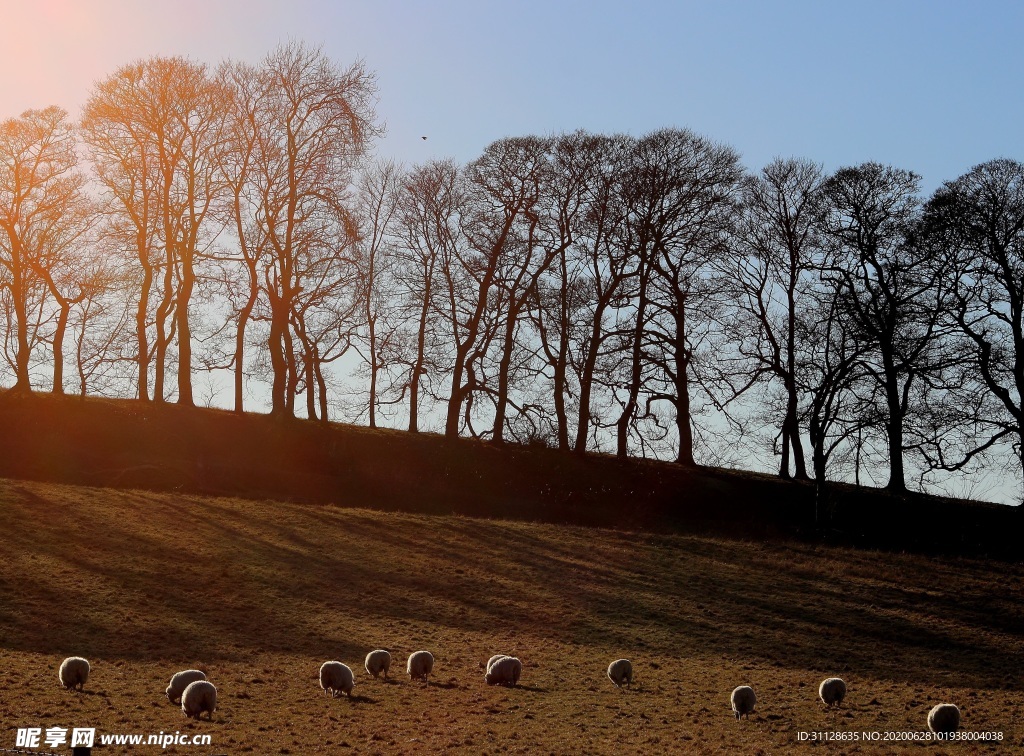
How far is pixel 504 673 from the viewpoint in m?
15.6

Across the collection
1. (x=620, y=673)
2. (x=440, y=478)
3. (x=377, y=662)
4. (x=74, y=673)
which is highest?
(x=440, y=478)

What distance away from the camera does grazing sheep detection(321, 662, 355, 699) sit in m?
14.2

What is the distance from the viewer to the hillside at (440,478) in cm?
3528

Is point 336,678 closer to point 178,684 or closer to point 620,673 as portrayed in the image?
point 178,684

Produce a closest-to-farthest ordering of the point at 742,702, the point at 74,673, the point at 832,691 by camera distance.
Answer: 1. the point at 74,673
2. the point at 742,702
3. the point at 832,691

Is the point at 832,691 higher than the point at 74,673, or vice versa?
the point at 74,673

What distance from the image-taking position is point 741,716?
1427 centimetres

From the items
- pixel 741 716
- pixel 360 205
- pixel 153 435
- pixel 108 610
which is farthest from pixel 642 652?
pixel 360 205

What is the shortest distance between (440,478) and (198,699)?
27431 mm

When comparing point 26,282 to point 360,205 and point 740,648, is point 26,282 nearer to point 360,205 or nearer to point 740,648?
point 360,205

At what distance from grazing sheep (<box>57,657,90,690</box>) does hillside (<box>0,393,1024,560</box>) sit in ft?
64.4

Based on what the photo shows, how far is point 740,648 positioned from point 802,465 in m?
27.0

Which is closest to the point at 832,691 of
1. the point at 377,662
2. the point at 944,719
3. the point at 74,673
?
the point at 944,719

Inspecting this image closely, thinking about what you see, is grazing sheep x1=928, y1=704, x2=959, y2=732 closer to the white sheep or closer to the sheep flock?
the sheep flock
